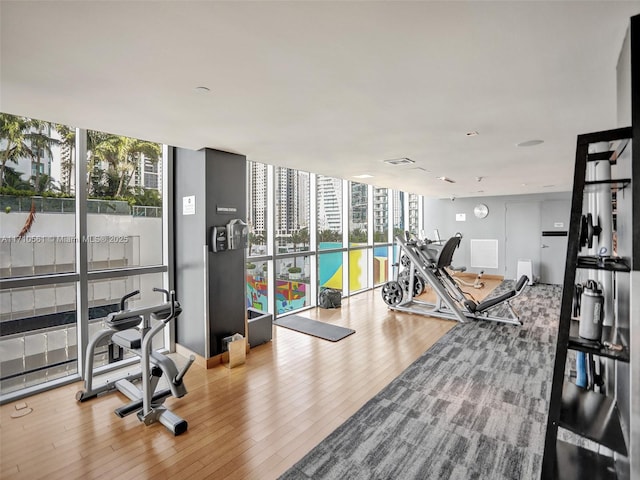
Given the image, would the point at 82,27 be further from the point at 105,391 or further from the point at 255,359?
the point at 255,359

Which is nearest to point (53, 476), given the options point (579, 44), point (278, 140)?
point (278, 140)

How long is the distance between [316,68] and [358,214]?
20.2 ft

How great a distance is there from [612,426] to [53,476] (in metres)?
3.35

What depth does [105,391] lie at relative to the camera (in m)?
3.22

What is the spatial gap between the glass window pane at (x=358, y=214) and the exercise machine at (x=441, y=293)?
5.33 ft

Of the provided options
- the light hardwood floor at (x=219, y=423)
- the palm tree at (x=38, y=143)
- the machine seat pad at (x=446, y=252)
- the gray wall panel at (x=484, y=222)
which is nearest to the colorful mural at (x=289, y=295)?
the light hardwood floor at (x=219, y=423)

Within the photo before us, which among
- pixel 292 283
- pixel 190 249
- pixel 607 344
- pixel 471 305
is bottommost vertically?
pixel 471 305

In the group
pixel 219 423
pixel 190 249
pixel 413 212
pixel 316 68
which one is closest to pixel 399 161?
pixel 316 68

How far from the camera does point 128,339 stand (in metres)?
3.00

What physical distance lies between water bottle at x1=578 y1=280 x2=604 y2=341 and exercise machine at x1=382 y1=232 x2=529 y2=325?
4143 millimetres

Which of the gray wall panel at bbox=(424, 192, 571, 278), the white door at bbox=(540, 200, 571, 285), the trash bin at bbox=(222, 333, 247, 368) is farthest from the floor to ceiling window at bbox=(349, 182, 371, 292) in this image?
the white door at bbox=(540, 200, 571, 285)

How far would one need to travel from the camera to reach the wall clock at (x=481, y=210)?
387 inches

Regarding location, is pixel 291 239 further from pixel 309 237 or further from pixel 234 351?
pixel 234 351

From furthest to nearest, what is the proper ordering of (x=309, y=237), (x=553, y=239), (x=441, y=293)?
1. (x=553, y=239)
2. (x=309, y=237)
3. (x=441, y=293)
